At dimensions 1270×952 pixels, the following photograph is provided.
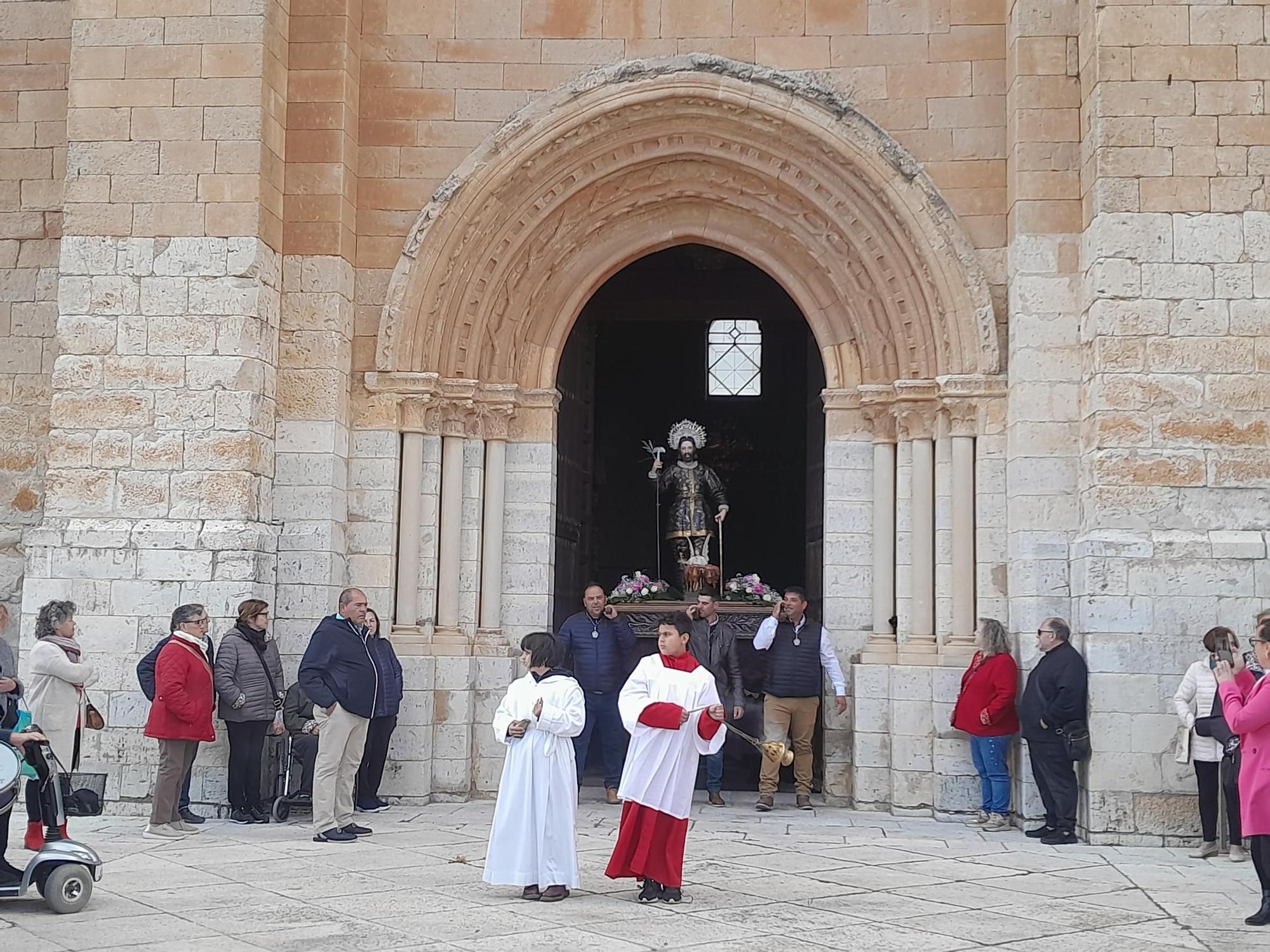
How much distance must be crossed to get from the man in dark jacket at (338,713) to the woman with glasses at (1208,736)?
4.52m

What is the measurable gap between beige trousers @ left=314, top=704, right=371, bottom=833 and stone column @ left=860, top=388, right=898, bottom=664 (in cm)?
355

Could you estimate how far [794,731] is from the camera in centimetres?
973

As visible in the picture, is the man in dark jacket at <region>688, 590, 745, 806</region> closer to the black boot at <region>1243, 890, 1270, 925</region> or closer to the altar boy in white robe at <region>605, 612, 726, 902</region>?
the altar boy in white robe at <region>605, 612, 726, 902</region>

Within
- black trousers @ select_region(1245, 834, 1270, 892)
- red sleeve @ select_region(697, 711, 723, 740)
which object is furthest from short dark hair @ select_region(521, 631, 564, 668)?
black trousers @ select_region(1245, 834, 1270, 892)

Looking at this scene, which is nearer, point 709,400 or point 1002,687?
point 1002,687

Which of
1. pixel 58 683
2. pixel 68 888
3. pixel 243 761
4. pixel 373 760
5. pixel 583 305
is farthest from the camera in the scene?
pixel 583 305

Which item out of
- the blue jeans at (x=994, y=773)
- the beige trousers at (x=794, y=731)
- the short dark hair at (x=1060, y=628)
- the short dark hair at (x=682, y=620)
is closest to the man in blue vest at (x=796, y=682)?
the beige trousers at (x=794, y=731)

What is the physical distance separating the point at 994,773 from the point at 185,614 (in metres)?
4.92

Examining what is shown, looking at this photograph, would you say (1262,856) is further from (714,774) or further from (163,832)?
(163,832)

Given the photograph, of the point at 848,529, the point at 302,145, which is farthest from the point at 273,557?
the point at 848,529

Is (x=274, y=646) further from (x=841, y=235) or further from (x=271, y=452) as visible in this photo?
(x=841, y=235)

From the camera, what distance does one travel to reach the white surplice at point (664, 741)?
243 inches

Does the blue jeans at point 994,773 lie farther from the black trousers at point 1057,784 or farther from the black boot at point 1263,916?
the black boot at point 1263,916

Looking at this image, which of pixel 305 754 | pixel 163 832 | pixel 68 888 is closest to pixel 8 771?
pixel 68 888
